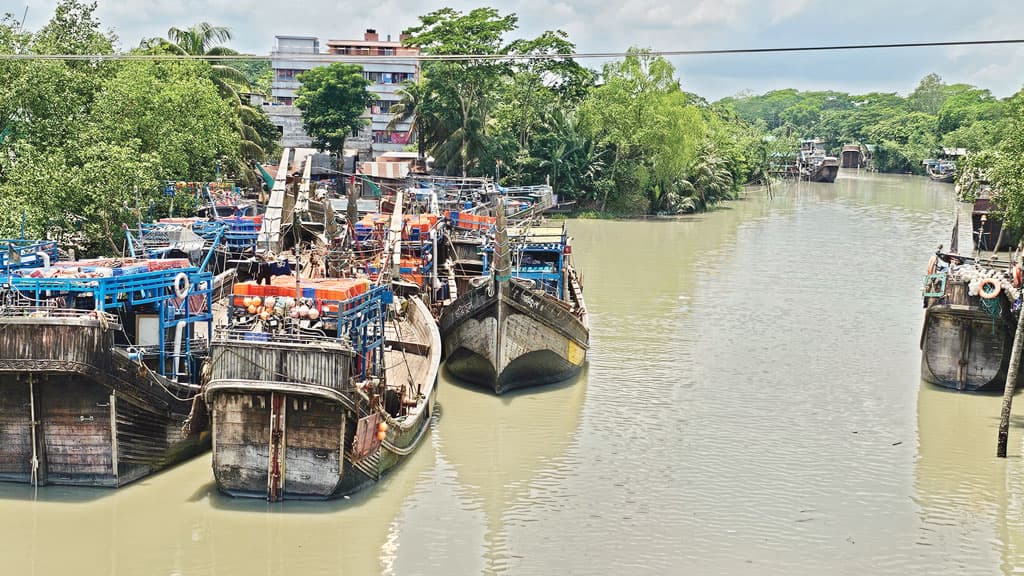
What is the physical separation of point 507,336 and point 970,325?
9465 mm

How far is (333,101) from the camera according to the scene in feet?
201

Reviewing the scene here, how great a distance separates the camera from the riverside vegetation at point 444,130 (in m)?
25.3

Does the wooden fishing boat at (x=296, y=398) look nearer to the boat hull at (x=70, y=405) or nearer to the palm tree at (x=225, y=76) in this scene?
the boat hull at (x=70, y=405)

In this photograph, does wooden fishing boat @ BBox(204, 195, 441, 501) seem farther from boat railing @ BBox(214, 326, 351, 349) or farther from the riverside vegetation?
the riverside vegetation

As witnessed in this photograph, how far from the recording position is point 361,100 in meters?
62.1

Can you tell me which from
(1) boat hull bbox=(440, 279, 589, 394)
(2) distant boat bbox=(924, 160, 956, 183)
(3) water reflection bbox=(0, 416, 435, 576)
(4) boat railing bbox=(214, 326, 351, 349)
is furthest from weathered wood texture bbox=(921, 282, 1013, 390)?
(2) distant boat bbox=(924, 160, 956, 183)

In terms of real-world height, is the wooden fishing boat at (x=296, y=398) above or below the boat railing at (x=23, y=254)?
below

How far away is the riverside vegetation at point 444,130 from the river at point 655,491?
7076mm

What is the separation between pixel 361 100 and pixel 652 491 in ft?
160

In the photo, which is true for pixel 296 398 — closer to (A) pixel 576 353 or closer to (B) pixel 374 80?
(A) pixel 576 353

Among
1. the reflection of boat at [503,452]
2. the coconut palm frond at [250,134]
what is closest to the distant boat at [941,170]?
the coconut palm frond at [250,134]

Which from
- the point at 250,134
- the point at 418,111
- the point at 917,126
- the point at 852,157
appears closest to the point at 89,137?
the point at 250,134

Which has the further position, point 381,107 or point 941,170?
point 941,170

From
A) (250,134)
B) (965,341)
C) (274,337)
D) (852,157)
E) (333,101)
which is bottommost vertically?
(965,341)
